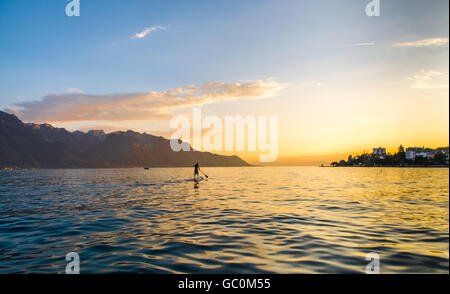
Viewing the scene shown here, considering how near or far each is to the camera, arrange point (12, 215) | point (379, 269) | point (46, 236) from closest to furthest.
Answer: point (379, 269) < point (46, 236) < point (12, 215)

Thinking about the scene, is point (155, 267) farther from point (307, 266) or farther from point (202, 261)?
point (307, 266)

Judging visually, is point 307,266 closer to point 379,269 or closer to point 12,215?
point 379,269

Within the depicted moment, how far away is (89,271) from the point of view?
721 centimetres

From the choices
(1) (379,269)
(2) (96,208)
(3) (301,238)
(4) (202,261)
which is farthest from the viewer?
(2) (96,208)

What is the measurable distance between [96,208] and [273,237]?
14.1 m

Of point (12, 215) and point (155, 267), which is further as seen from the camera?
point (12, 215)

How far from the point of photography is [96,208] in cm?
1855

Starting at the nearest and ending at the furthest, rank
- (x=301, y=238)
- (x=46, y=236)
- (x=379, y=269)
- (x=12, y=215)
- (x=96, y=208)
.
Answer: (x=379, y=269)
(x=301, y=238)
(x=46, y=236)
(x=12, y=215)
(x=96, y=208)
